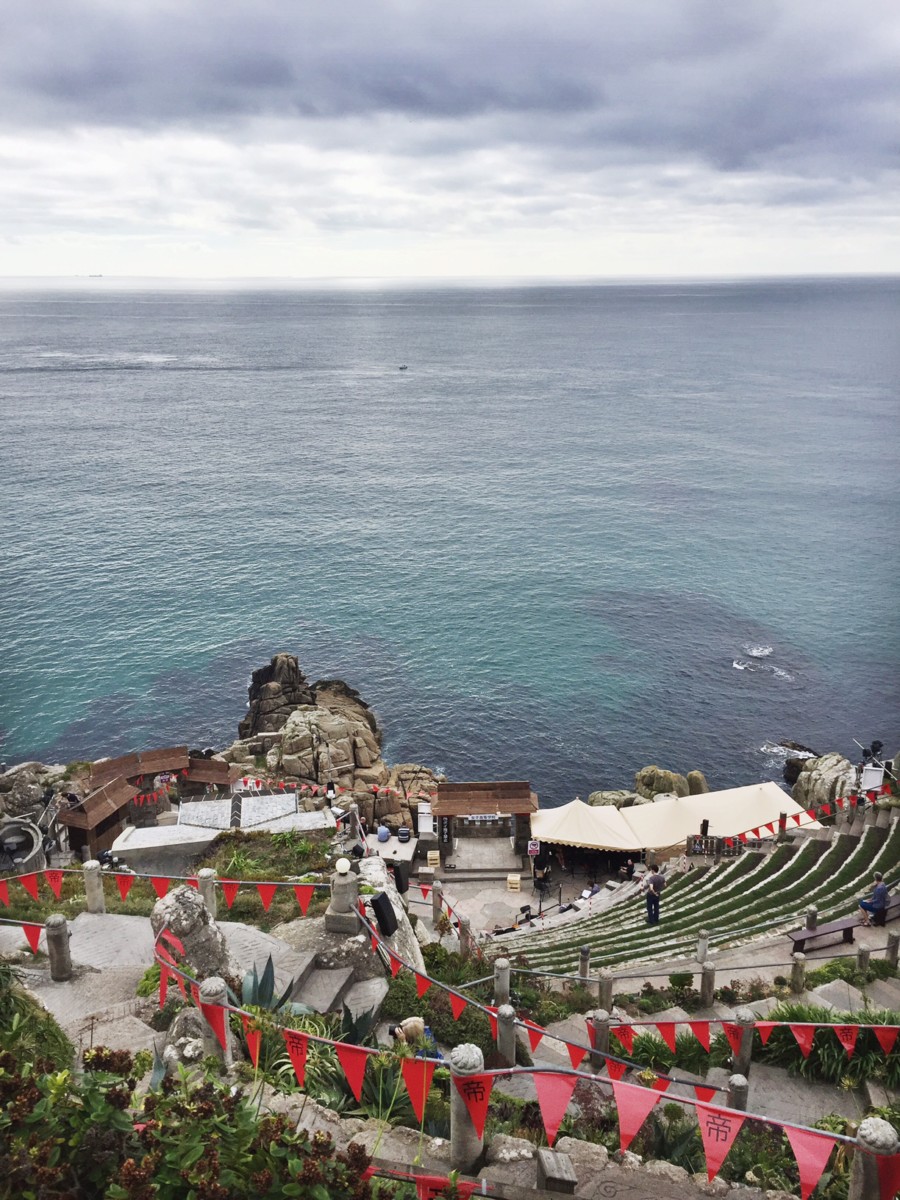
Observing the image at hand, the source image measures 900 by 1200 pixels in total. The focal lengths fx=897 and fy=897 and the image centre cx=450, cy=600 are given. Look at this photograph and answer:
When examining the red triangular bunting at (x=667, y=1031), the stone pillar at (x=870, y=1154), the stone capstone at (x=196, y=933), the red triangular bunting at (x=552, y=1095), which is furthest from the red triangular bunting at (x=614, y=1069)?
the stone capstone at (x=196, y=933)

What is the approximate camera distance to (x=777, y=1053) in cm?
1761

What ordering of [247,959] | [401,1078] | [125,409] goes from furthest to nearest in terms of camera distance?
[125,409] < [247,959] < [401,1078]

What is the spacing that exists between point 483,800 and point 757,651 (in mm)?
33405

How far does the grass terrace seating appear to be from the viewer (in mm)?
26641

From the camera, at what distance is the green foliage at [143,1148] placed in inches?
355

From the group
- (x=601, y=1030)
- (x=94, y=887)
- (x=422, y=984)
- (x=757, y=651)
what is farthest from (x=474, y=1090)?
(x=757, y=651)

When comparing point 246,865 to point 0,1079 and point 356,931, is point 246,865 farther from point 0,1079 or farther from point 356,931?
point 0,1079

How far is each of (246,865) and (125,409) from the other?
473 feet

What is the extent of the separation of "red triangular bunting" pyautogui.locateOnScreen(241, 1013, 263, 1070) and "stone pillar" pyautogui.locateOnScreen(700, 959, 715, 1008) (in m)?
11.0

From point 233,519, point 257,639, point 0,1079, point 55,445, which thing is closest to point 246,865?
point 0,1079

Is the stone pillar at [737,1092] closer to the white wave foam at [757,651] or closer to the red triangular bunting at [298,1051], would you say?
the red triangular bunting at [298,1051]

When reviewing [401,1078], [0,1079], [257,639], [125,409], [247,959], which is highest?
[125,409]

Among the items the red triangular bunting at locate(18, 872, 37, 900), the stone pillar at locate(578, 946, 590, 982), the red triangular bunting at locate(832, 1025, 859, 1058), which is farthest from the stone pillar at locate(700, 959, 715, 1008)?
the red triangular bunting at locate(18, 872, 37, 900)

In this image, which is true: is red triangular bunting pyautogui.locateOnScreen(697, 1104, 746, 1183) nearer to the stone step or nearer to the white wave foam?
the stone step
